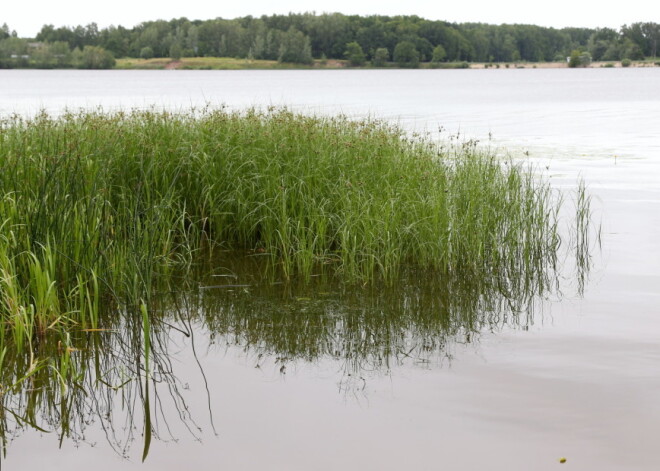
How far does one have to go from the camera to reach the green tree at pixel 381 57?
132 m

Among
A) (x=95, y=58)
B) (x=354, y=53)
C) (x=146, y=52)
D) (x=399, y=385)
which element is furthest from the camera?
(x=354, y=53)

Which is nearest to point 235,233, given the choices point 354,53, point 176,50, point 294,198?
point 294,198

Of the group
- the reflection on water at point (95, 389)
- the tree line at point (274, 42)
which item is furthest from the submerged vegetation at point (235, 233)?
the tree line at point (274, 42)

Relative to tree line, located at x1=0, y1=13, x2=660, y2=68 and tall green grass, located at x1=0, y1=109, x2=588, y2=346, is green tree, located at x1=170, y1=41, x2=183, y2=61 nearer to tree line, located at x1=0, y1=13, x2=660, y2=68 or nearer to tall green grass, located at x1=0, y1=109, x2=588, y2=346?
tree line, located at x1=0, y1=13, x2=660, y2=68

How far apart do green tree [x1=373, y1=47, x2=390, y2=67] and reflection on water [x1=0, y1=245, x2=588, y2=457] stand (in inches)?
5000

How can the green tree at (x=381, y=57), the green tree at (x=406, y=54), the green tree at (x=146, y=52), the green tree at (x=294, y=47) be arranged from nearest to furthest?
1. the green tree at (x=146, y=52)
2. the green tree at (x=294, y=47)
3. the green tree at (x=381, y=57)
4. the green tree at (x=406, y=54)

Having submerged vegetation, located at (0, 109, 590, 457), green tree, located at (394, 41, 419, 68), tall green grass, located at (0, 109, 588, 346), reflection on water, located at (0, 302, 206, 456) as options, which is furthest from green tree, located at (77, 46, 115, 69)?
reflection on water, located at (0, 302, 206, 456)

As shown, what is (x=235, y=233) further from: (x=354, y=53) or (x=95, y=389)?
(x=354, y=53)

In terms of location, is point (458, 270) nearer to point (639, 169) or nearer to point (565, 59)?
point (639, 169)

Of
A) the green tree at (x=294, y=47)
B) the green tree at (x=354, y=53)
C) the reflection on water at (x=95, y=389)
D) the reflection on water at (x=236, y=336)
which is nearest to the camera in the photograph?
the reflection on water at (x=95, y=389)

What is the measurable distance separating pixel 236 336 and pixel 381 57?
13155 centimetres

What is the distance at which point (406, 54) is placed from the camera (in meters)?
140

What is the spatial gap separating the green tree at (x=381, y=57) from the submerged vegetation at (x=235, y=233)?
124634 mm

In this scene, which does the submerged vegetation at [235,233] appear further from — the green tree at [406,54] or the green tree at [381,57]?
the green tree at [406,54]
